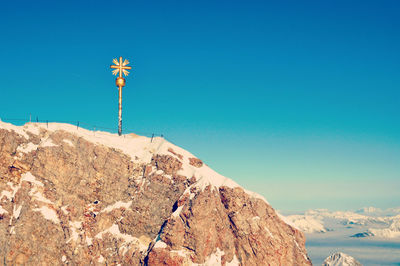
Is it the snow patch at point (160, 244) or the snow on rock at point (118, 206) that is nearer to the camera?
the snow patch at point (160, 244)

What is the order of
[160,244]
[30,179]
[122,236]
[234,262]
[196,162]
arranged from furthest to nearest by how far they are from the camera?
[196,162], [30,179], [122,236], [234,262], [160,244]

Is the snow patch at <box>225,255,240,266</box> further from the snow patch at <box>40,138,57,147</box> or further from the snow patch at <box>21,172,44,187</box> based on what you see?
the snow patch at <box>40,138,57,147</box>

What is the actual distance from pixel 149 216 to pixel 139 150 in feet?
64.8

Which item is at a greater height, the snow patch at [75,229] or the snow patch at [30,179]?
the snow patch at [30,179]

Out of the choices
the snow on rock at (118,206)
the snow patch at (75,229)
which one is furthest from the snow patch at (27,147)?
the snow on rock at (118,206)

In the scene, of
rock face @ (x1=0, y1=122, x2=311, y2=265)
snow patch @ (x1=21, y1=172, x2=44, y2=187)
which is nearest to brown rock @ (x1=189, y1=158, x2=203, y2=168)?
rock face @ (x1=0, y1=122, x2=311, y2=265)

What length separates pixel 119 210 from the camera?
81562mm

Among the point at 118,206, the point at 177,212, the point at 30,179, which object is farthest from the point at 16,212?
the point at 177,212

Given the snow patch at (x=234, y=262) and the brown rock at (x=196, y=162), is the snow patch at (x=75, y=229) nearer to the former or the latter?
the brown rock at (x=196, y=162)

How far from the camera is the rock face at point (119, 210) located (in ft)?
240

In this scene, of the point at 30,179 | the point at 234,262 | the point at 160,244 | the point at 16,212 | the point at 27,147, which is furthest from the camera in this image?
the point at 27,147

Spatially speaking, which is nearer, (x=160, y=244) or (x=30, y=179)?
(x=160, y=244)

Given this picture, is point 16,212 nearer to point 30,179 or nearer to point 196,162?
point 30,179

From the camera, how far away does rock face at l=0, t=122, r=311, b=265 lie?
73.2 metres
